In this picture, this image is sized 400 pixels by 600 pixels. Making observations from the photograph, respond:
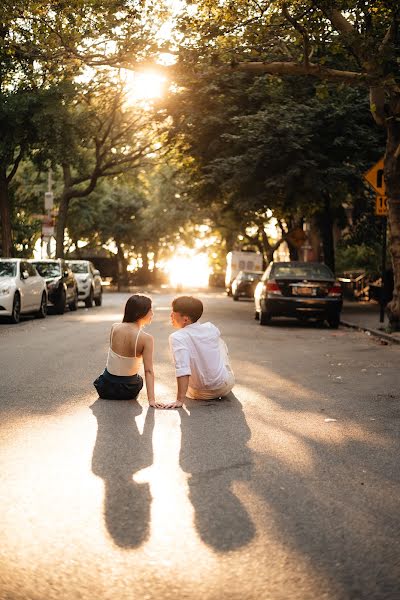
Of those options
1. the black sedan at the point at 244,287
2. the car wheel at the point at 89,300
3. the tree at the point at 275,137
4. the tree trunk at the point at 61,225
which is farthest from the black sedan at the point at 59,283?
the black sedan at the point at 244,287

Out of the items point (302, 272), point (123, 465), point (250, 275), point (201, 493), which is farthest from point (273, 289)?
point (250, 275)

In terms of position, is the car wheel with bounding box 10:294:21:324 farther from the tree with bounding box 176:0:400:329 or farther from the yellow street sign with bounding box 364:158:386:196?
the yellow street sign with bounding box 364:158:386:196

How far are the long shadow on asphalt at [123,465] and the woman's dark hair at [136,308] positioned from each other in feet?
2.70

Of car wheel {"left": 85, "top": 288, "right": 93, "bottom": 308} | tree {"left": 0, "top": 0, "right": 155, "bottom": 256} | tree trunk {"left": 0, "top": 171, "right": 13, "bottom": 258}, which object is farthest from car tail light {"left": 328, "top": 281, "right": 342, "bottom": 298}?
tree trunk {"left": 0, "top": 171, "right": 13, "bottom": 258}

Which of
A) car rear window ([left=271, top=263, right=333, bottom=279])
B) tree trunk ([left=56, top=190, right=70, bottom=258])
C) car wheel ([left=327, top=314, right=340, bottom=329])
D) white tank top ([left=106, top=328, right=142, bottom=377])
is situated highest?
tree trunk ([left=56, top=190, right=70, bottom=258])

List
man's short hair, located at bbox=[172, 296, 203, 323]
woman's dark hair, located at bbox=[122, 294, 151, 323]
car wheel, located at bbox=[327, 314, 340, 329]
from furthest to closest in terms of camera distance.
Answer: car wheel, located at bbox=[327, 314, 340, 329] → woman's dark hair, located at bbox=[122, 294, 151, 323] → man's short hair, located at bbox=[172, 296, 203, 323]

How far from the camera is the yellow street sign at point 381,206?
69.8ft

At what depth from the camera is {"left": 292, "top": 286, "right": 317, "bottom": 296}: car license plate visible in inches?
918

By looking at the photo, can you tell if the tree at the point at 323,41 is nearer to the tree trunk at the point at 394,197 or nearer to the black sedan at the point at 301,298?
the tree trunk at the point at 394,197

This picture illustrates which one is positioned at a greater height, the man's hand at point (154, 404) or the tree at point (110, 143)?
the tree at point (110, 143)

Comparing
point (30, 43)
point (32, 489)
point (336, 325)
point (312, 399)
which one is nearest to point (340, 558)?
point (32, 489)

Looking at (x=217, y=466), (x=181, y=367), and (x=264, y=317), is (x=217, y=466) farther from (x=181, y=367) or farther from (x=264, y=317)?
(x=264, y=317)

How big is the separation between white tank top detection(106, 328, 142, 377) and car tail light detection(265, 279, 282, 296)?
14.2 meters

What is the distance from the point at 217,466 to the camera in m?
6.39
